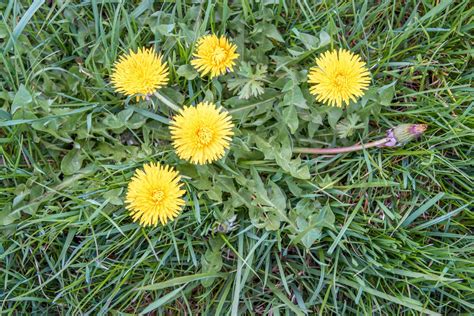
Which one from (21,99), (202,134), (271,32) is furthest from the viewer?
(271,32)

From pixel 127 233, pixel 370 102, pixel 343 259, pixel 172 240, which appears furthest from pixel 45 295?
pixel 370 102

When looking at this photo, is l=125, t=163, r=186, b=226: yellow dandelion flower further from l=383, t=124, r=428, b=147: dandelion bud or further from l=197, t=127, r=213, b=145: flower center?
l=383, t=124, r=428, b=147: dandelion bud

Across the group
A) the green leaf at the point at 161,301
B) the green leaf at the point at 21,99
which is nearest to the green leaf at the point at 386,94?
the green leaf at the point at 161,301

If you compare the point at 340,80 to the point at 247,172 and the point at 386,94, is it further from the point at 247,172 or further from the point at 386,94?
the point at 247,172

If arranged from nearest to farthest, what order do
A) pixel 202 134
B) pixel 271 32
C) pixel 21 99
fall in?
pixel 202 134 < pixel 21 99 < pixel 271 32

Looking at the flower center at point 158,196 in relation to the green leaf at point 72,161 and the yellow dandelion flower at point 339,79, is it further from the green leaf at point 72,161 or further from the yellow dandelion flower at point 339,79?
the yellow dandelion flower at point 339,79

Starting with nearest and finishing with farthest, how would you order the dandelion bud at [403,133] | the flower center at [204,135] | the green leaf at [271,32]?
the flower center at [204,135] < the dandelion bud at [403,133] < the green leaf at [271,32]

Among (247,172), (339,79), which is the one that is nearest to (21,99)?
(247,172)
